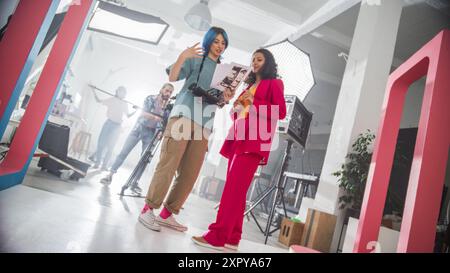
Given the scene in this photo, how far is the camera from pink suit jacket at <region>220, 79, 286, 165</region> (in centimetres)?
163

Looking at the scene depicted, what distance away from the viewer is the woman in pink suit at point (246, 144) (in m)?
1.61

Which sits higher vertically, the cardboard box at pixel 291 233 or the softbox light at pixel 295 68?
the softbox light at pixel 295 68

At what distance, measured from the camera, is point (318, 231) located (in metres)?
2.88

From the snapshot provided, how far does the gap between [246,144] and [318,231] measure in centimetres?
179

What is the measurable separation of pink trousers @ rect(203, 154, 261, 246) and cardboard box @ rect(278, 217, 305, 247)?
1.48 meters

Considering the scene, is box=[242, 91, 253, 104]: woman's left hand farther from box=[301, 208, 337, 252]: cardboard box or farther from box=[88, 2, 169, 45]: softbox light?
box=[301, 208, 337, 252]: cardboard box

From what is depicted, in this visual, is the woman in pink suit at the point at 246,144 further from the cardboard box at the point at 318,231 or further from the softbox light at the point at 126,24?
the softbox light at the point at 126,24

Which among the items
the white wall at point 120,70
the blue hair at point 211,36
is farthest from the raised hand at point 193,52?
the white wall at point 120,70

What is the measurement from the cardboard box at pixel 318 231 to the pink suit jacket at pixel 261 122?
1.58 m

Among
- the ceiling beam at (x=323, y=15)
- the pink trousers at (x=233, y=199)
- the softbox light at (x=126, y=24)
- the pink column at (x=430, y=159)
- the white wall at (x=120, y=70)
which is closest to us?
the pink column at (x=430, y=159)

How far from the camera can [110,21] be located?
2887mm

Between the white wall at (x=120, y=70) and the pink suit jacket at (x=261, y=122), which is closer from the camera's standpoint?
the pink suit jacket at (x=261, y=122)
